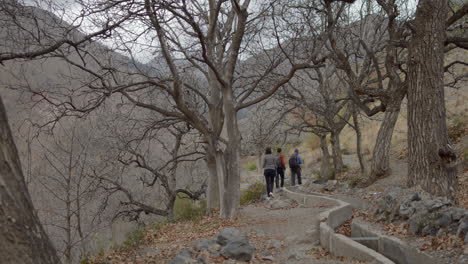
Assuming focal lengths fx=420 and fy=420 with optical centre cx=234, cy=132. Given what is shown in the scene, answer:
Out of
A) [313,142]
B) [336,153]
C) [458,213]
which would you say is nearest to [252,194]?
[336,153]

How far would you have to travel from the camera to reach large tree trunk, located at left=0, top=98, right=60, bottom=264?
9.34ft

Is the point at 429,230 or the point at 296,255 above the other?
the point at 429,230

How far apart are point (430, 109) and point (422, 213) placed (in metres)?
3.01

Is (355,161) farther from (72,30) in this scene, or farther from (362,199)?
(72,30)

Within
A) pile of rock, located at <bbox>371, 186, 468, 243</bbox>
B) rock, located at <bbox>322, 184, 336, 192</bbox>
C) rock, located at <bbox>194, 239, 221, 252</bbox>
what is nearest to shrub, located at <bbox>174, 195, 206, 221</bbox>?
rock, located at <bbox>322, 184, 336, 192</bbox>

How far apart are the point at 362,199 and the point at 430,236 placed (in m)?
6.36

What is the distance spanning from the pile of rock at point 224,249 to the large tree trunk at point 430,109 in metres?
4.41

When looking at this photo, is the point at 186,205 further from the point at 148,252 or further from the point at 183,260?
the point at 183,260

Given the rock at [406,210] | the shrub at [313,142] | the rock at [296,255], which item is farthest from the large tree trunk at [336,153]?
the shrub at [313,142]

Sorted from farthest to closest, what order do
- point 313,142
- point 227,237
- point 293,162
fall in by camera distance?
point 313,142 → point 293,162 → point 227,237

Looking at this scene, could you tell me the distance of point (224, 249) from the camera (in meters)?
6.89

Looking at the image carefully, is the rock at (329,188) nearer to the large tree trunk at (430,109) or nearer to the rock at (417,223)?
the large tree trunk at (430,109)

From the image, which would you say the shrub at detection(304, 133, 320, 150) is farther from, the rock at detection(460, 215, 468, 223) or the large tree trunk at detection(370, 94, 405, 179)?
the rock at detection(460, 215, 468, 223)

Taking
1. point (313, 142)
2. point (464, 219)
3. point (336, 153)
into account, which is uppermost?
point (313, 142)
